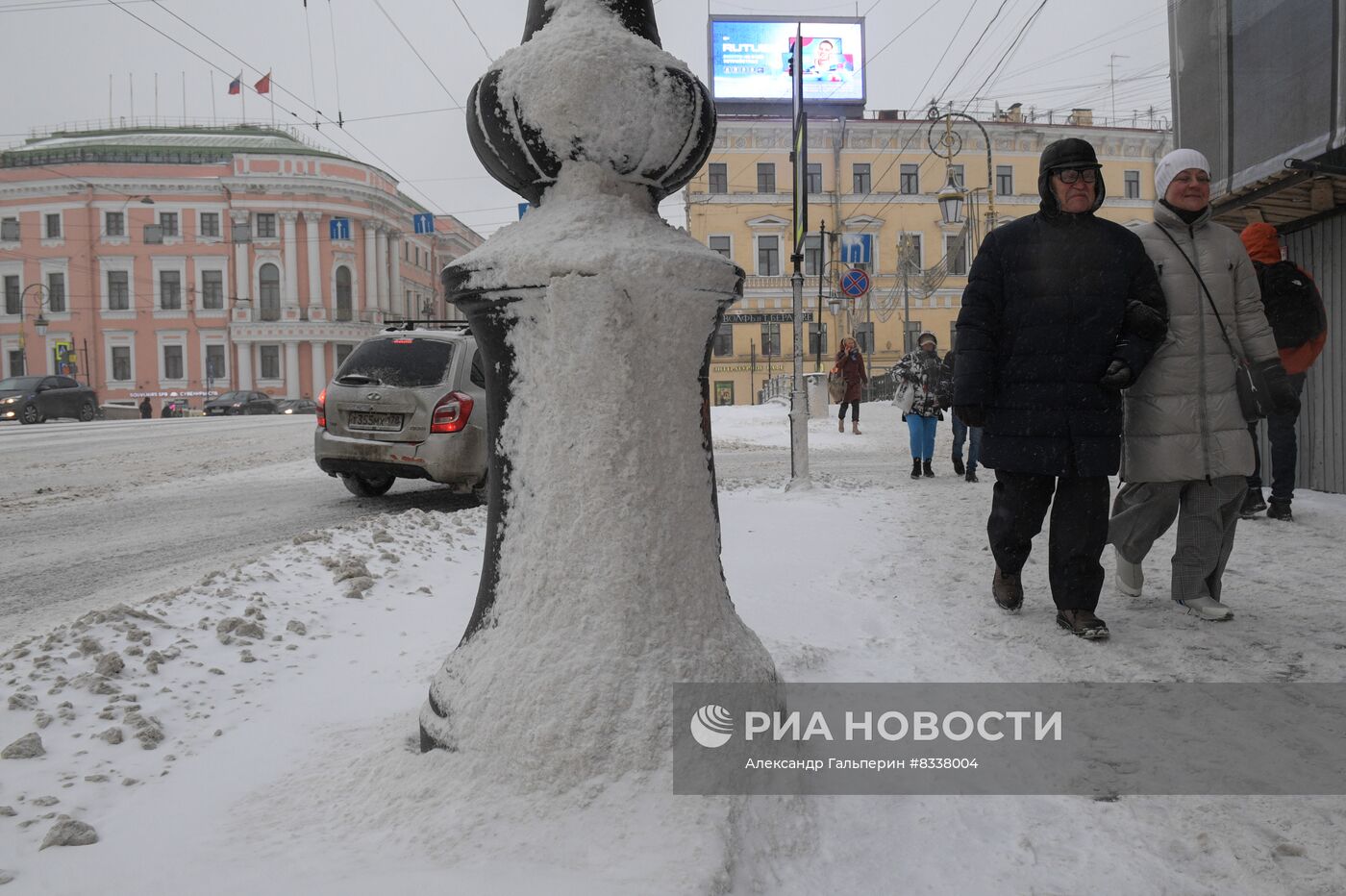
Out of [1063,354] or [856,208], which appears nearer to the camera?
[1063,354]

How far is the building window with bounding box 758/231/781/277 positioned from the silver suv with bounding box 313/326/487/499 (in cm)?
3852

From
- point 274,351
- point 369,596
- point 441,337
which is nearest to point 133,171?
point 274,351

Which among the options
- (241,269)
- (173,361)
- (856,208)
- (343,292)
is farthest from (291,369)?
(856,208)

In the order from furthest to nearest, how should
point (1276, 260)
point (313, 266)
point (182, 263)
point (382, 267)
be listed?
point (382, 267), point (182, 263), point (313, 266), point (1276, 260)

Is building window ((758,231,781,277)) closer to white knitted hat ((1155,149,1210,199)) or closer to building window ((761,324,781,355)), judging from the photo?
building window ((761,324,781,355))

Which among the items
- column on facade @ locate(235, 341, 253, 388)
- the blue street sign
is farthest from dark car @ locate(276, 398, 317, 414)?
the blue street sign

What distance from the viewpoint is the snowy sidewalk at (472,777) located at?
1.63 m

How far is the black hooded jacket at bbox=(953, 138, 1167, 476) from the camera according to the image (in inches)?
133

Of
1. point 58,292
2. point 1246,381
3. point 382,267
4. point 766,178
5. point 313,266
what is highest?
point 766,178

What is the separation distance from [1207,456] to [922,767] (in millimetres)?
2122

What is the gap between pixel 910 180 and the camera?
46406 millimetres

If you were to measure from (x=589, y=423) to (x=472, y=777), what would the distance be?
769 mm

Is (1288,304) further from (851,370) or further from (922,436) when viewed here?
(851,370)

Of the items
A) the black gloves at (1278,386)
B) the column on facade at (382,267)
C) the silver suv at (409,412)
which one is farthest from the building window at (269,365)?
the black gloves at (1278,386)
